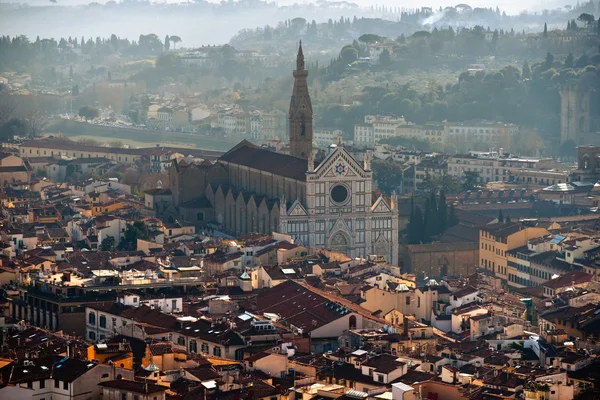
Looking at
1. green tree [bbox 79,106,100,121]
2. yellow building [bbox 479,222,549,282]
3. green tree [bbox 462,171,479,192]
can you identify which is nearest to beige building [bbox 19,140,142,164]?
green tree [bbox 462,171,479,192]

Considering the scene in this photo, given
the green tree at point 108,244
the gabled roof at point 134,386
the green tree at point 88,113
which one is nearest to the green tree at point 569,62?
the green tree at point 88,113

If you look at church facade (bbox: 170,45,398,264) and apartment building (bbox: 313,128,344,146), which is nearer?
church facade (bbox: 170,45,398,264)

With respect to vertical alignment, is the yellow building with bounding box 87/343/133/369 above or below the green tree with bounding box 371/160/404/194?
above

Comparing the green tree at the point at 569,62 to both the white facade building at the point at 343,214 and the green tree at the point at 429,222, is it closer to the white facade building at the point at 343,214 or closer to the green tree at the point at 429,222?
the green tree at the point at 429,222

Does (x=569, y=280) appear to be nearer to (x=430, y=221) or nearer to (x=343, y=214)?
(x=343, y=214)

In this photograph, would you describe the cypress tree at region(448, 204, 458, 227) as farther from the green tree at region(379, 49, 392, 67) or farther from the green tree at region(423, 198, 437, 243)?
the green tree at region(379, 49, 392, 67)

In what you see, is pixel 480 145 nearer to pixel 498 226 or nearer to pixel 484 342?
pixel 498 226

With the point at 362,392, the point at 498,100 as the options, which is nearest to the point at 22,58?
the point at 498,100

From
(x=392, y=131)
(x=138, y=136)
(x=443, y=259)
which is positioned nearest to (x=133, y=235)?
(x=443, y=259)
